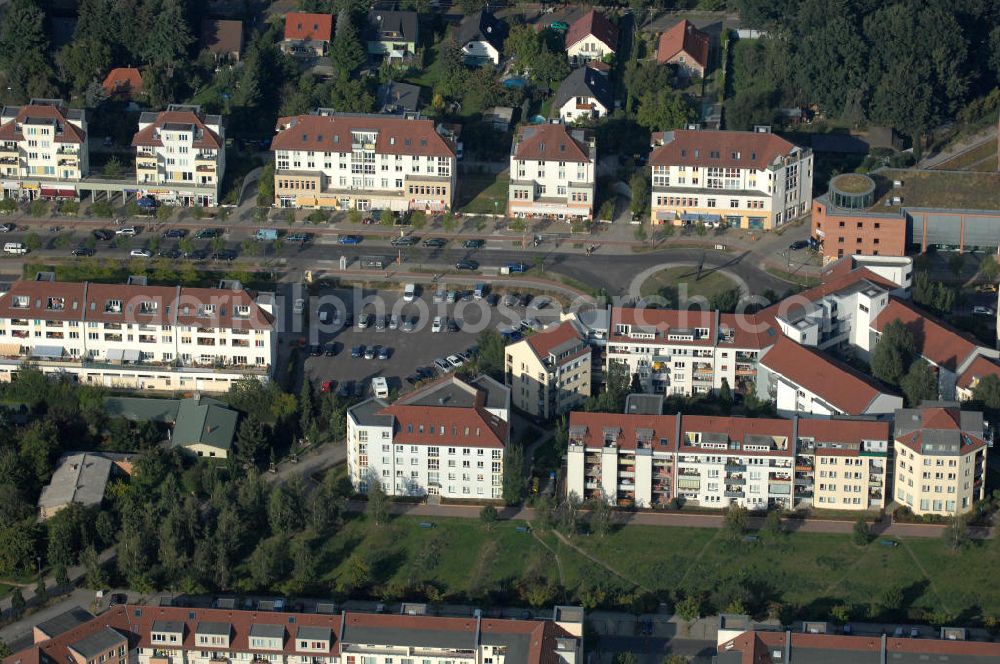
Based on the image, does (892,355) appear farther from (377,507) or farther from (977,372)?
(377,507)

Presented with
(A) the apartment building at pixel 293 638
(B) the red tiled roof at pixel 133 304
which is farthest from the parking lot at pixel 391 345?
(A) the apartment building at pixel 293 638

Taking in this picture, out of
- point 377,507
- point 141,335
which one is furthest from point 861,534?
point 141,335

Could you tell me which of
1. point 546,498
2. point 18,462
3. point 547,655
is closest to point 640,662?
point 547,655

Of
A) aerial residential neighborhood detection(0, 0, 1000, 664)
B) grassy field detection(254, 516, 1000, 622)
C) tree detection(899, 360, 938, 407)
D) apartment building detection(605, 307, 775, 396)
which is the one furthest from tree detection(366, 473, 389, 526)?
tree detection(899, 360, 938, 407)

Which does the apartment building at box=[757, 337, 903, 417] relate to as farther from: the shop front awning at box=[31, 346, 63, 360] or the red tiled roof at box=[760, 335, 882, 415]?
the shop front awning at box=[31, 346, 63, 360]

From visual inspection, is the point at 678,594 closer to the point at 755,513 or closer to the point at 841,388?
the point at 755,513

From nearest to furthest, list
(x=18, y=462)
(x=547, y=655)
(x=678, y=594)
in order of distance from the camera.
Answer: (x=547, y=655) → (x=678, y=594) → (x=18, y=462)

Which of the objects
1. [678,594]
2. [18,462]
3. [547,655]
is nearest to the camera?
[547,655]
